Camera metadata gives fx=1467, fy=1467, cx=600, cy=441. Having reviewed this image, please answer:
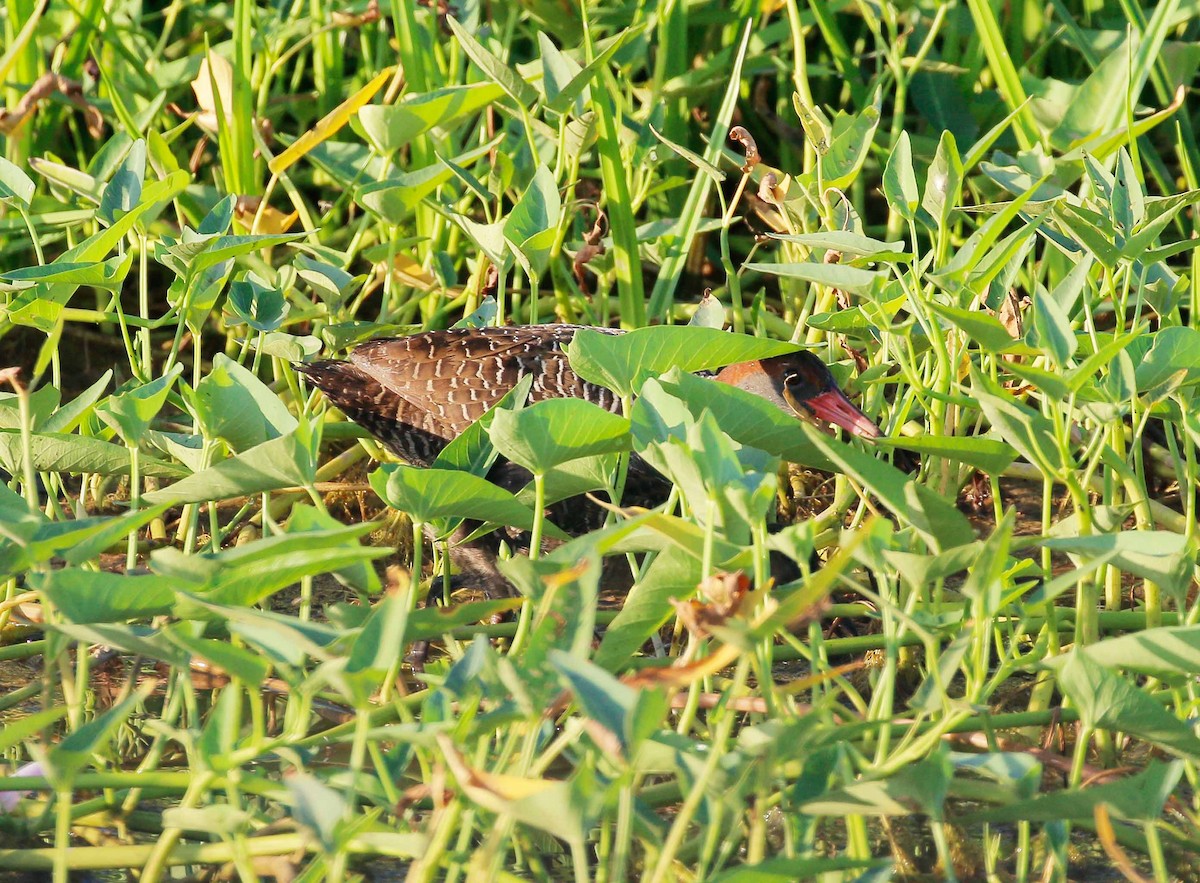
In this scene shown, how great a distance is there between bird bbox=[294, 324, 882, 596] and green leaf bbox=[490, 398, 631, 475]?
99 cm

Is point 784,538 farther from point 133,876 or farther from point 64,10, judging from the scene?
point 64,10

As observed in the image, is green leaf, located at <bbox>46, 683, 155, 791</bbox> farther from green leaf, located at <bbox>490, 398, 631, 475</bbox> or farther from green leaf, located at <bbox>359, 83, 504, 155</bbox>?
green leaf, located at <bbox>359, 83, 504, 155</bbox>

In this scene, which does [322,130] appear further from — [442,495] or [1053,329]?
[1053,329]

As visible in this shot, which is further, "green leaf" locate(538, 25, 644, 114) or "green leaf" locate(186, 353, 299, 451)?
"green leaf" locate(538, 25, 644, 114)

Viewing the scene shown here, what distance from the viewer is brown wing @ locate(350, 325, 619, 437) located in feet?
10.2

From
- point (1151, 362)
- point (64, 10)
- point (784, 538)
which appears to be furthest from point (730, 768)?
point (64, 10)

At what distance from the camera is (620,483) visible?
88.6 inches

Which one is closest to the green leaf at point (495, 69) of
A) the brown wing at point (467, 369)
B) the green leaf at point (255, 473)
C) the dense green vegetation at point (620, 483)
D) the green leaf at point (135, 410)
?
the dense green vegetation at point (620, 483)

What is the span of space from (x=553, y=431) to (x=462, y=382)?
1170mm

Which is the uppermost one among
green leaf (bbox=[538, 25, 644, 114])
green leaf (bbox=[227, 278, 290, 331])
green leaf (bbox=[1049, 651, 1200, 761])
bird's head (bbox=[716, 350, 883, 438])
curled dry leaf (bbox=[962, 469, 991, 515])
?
green leaf (bbox=[538, 25, 644, 114])

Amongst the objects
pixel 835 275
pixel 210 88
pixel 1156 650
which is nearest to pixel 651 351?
pixel 835 275

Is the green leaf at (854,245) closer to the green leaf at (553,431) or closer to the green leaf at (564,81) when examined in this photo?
the green leaf at (553,431)

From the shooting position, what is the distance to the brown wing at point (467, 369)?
3.10m

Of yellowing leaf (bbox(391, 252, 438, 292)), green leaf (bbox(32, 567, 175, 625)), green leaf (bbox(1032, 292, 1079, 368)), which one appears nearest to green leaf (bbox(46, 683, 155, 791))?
green leaf (bbox(32, 567, 175, 625))
